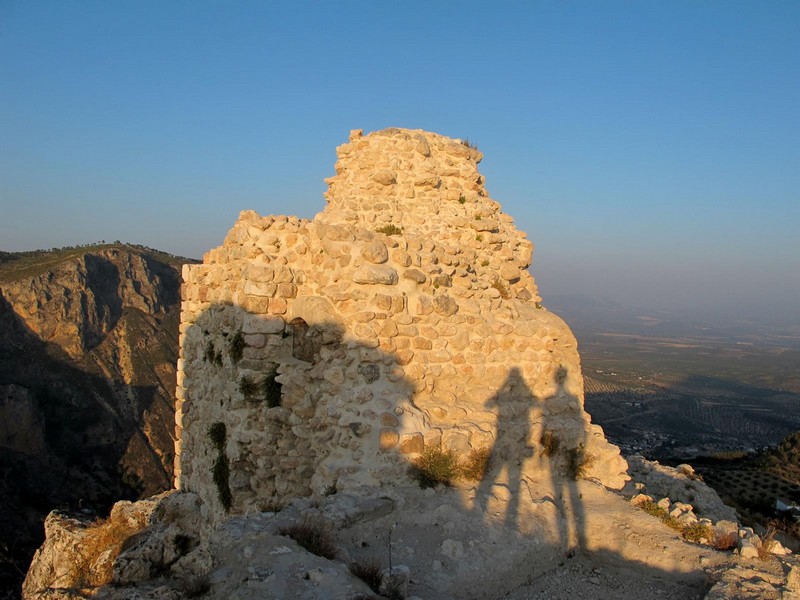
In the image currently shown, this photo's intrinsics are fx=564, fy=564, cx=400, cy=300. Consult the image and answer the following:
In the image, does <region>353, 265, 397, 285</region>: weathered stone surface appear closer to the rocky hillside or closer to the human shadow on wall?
the human shadow on wall

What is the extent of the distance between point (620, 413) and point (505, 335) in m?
58.3

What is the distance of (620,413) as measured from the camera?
60062 mm

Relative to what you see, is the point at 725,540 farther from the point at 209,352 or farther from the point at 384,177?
the point at 384,177

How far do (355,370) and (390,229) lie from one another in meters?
3.17

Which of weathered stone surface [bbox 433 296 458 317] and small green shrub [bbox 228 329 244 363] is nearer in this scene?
small green shrub [bbox 228 329 244 363]

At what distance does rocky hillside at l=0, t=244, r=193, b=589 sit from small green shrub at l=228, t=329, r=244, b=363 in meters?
34.4

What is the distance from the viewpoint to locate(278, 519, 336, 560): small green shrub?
4637 millimetres

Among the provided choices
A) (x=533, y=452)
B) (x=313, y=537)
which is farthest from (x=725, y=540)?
(x=313, y=537)

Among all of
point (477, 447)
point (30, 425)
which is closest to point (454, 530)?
point (477, 447)

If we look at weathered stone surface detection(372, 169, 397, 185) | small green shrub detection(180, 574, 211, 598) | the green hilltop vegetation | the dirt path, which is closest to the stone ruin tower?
the dirt path

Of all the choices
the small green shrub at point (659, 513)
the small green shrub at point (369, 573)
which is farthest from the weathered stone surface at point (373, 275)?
the small green shrub at point (659, 513)

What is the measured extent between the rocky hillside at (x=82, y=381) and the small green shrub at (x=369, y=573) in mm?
36321

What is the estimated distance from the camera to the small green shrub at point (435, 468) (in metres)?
5.98

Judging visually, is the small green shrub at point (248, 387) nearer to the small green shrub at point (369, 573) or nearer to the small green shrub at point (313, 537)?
the small green shrub at point (313, 537)
